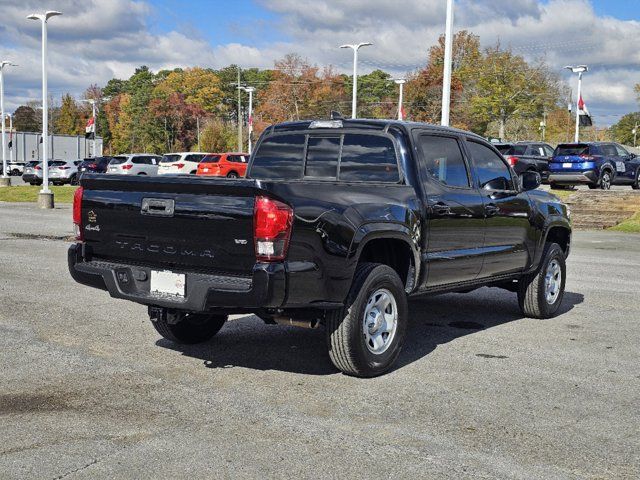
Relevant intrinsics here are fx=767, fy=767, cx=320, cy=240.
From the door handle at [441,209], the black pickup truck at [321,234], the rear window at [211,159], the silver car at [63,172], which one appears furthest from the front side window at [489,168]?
the silver car at [63,172]

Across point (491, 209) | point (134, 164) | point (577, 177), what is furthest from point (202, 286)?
point (134, 164)

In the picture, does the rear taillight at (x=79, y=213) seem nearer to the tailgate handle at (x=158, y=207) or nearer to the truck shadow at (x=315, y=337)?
the tailgate handle at (x=158, y=207)

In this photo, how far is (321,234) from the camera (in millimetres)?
5164

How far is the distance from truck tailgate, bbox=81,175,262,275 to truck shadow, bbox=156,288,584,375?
1.16 m

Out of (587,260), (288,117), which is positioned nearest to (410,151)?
(587,260)

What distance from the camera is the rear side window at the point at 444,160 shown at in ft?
21.4

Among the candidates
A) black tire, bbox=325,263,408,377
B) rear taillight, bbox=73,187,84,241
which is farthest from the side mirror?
rear taillight, bbox=73,187,84,241

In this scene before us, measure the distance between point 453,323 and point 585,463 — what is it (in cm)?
382

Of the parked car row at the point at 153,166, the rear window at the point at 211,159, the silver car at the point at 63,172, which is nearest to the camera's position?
the parked car row at the point at 153,166

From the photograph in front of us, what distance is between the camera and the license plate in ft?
17.2

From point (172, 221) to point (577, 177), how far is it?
23397mm

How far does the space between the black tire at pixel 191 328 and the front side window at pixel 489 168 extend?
273 cm

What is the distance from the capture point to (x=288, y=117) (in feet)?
234

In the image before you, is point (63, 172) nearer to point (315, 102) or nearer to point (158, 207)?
point (315, 102)
